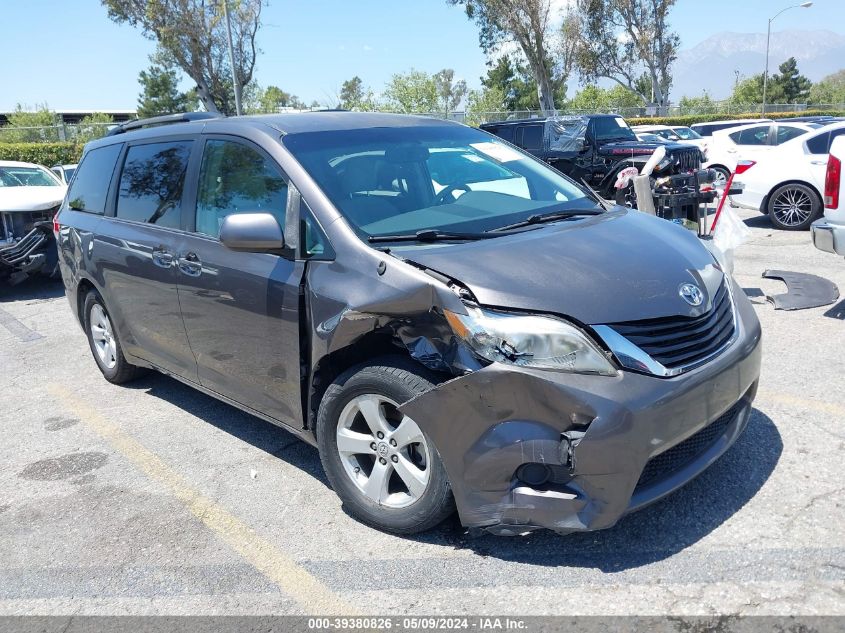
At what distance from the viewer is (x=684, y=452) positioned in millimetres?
2941

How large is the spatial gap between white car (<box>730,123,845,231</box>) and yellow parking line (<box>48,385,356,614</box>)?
8919 mm

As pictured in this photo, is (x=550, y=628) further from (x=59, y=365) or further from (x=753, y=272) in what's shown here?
(x=753, y=272)

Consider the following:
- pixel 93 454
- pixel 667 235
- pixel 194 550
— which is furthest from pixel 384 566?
pixel 93 454

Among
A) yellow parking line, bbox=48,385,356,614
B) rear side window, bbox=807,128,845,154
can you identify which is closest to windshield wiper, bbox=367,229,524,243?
yellow parking line, bbox=48,385,356,614

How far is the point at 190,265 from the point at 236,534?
1.50 metres

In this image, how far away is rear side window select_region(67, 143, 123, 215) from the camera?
5160 millimetres

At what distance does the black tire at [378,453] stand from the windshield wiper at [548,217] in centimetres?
87

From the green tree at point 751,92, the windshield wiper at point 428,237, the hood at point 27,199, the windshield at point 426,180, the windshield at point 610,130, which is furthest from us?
the green tree at point 751,92

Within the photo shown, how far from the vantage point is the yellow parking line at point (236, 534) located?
9.32ft

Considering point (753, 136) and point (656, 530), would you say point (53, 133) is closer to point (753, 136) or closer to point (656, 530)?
point (753, 136)

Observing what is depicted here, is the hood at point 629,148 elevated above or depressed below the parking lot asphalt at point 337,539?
above

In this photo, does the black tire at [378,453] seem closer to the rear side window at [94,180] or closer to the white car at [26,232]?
the rear side window at [94,180]

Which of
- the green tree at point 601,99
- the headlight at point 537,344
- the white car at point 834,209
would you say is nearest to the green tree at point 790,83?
the green tree at point 601,99

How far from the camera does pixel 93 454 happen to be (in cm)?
439
